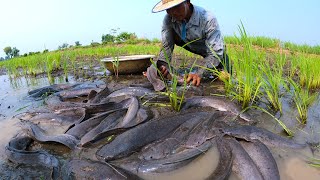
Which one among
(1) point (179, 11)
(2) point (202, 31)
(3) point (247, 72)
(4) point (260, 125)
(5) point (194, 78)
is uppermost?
(1) point (179, 11)

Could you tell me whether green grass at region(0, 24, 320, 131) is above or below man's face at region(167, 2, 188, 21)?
below

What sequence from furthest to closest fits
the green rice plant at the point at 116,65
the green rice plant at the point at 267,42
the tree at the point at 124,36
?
the tree at the point at 124,36
the green rice plant at the point at 267,42
the green rice plant at the point at 116,65

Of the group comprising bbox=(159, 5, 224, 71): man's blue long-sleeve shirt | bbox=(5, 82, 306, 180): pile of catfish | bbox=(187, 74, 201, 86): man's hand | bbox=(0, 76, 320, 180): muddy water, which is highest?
bbox=(159, 5, 224, 71): man's blue long-sleeve shirt

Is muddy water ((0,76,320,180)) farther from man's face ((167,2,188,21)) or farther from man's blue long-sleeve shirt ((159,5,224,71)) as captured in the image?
man's face ((167,2,188,21))

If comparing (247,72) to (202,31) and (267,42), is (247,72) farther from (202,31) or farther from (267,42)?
(267,42)

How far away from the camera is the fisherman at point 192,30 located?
436cm

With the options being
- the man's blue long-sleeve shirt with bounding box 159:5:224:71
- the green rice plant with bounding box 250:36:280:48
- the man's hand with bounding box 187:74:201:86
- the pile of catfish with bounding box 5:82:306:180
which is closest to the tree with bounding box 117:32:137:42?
the green rice plant with bounding box 250:36:280:48

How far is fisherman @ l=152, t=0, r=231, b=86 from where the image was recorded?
4363 millimetres

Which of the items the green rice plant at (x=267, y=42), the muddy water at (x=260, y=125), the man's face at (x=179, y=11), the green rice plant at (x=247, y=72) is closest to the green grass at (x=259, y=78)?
the green rice plant at (x=247, y=72)

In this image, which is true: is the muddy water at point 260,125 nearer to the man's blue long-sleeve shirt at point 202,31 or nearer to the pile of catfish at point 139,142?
the pile of catfish at point 139,142

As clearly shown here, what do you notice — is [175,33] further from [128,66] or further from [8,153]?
[8,153]

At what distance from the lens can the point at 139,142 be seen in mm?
2650

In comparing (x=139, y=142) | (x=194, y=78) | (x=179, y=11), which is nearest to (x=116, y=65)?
(x=179, y=11)

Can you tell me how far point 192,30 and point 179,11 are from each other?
54 centimetres
